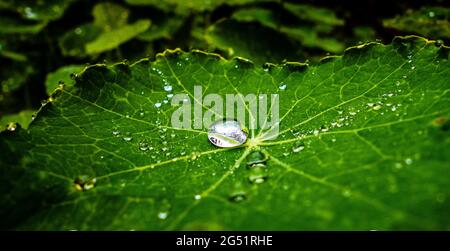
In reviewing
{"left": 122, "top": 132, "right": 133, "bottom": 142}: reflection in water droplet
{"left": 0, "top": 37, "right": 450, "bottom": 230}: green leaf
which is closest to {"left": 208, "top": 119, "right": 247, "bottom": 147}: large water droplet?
{"left": 0, "top": 37, "right": 450, "bottom": 230}: green leaf

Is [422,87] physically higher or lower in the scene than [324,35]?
lower

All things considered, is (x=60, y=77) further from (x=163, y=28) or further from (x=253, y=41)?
(x=253, y=41)

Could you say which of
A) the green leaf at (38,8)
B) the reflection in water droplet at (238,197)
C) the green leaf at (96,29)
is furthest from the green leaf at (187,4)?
the reflection in water droplet at (238,197)

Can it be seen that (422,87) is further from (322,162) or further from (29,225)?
(29,225)

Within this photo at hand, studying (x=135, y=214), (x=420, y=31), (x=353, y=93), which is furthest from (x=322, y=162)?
(x=420, y=31)

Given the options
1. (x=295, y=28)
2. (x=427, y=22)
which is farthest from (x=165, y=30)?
(x=427, y=22)

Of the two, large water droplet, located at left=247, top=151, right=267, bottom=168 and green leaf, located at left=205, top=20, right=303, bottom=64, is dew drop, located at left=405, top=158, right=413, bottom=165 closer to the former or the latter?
large water droplet, located at left=247, top=151, right=267, bottom=168

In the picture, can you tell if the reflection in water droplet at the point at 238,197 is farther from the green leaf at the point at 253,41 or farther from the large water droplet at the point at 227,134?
the green leaf at the point at 253,41
